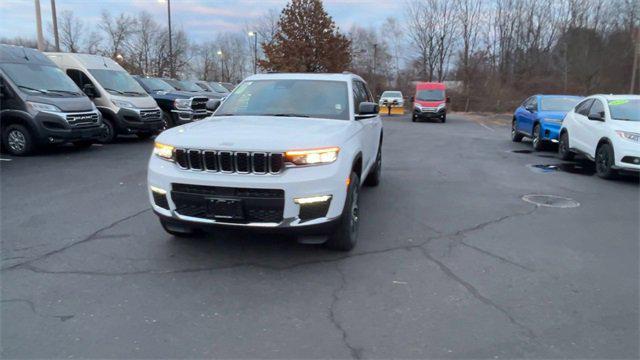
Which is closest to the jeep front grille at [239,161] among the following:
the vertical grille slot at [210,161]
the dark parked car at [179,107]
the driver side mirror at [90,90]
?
the vertical grille slot at [210,161]

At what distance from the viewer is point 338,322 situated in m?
3.58

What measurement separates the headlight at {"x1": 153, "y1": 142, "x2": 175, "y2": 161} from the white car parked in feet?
25.9

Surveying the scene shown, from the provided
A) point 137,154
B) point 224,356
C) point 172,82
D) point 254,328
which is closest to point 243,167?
point 254,328

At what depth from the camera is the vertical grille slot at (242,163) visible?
4.25 metres

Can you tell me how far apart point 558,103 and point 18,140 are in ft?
45.9

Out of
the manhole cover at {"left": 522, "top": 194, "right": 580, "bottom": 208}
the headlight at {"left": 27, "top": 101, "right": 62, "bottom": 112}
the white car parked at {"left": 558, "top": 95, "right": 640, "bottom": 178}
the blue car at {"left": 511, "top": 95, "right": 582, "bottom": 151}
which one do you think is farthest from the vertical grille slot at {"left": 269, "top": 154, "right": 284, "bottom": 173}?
the blue car at {"left": 511, "top": 95, "right": 582, "bottom": 151}

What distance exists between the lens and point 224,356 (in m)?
3.12

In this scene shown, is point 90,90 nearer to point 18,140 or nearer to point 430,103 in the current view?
point 18,140

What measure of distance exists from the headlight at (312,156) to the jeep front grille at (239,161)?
0.10 m

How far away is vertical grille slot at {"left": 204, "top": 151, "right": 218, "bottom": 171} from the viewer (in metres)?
4.32

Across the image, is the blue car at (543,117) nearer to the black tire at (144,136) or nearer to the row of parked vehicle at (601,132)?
the row of parked vehicle at (601,132)

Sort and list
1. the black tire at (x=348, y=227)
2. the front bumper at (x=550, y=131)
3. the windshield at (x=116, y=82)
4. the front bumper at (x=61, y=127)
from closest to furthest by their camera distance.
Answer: the black tire at (x=348, y=227), the front bumper at (x=61, y=127), the front bumper at (x=550, y=131), the windshield at (x=116, y=82)

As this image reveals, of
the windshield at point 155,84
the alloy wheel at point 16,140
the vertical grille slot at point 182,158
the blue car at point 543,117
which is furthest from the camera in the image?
the windshield at point 155,84

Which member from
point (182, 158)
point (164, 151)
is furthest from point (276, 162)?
point (164, 151)
